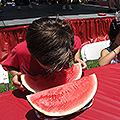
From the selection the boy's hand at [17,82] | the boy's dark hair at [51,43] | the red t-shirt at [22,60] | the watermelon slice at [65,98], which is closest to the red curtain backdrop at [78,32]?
the red t-shirt at [22,60]

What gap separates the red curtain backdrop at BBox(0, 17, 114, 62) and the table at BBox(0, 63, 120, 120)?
313cm

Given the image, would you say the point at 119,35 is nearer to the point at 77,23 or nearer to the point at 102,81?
the point at 102,81

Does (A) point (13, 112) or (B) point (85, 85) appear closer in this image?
(A) point (13, 112)

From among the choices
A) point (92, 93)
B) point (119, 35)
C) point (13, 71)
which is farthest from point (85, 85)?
point (119, 35)

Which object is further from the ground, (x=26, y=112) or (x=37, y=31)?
(x=37, y=31)

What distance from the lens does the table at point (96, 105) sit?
3.42 feet

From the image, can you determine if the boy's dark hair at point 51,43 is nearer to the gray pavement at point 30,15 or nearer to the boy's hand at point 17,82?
the boy's hand at point 17,82

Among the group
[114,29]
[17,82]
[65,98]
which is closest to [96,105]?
[65,98]

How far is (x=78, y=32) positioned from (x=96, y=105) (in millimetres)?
4445

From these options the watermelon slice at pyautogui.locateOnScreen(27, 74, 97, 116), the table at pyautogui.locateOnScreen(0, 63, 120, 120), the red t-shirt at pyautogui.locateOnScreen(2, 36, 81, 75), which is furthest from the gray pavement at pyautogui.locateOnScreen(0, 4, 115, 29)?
the watermelon slice at pyautogui.locateOnScreen(27, 74, 97, 116)

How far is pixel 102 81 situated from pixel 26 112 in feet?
2.63

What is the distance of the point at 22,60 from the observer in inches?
54.6

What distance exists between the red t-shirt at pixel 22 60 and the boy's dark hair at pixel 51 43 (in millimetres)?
382

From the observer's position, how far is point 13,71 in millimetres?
1500
